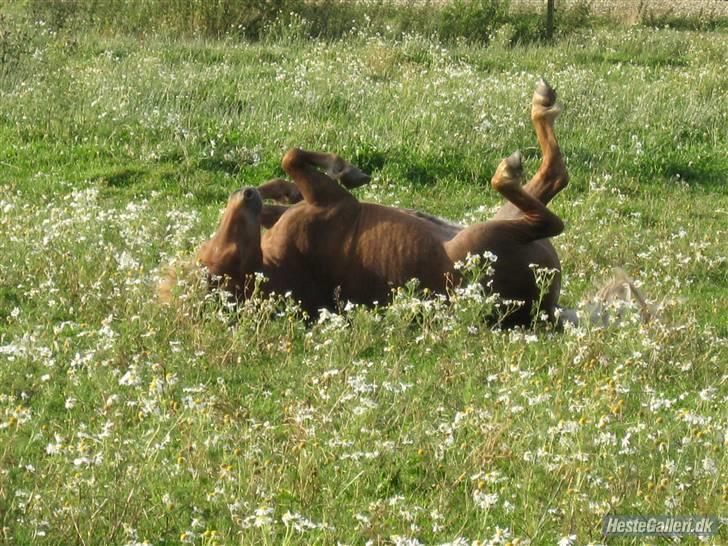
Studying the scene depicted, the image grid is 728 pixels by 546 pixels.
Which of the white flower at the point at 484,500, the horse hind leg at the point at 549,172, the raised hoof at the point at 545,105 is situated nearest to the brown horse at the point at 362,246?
the horse hind leg at the point at 549,172

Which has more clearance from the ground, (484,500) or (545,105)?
(545,105)

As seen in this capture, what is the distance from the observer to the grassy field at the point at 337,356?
17.1 feet

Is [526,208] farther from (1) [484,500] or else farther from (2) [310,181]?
(1) [484,500]

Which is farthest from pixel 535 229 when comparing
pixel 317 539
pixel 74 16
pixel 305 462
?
pixel 74 16

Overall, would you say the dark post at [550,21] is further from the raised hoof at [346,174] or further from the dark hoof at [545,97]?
the raised hoof at [346,174]

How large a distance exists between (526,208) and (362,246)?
97cm

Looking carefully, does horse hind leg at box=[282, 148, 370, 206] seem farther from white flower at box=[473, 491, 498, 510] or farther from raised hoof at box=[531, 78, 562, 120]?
white flower at box=[473, 491, 498, 510]

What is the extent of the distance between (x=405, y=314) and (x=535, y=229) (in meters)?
0.97

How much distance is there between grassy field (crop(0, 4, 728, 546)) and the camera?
17.1 ft

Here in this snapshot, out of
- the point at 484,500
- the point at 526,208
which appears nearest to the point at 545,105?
the point at 526,208

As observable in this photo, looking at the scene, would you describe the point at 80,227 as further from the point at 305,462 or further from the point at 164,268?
the point at 305,462

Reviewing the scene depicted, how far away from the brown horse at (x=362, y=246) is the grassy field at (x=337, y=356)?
23 cm

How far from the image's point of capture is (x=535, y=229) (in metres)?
7.80

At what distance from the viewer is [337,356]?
7117 millimetres
